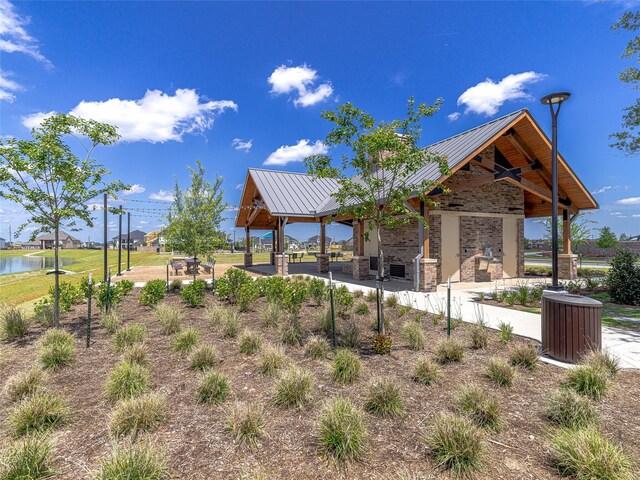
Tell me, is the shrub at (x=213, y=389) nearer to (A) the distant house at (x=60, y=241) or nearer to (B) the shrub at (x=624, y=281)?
(B) the shrub at (x=624, y=281)

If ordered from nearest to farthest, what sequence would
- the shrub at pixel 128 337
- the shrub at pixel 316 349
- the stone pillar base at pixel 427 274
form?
the shrub at pixel 316 349, the shrub at pixel 128 337, the stone pillar base at pixel 427 274

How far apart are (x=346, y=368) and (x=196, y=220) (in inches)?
364

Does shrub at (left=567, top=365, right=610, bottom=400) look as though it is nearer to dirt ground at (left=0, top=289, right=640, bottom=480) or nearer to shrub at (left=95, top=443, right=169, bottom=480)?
dirt ground at (left=0, top=289, right=640, bottom=480)

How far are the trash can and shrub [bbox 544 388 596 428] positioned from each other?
187 cm

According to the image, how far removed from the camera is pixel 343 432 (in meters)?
3.00

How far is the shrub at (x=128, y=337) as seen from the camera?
572 cm

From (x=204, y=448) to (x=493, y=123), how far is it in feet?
47.8

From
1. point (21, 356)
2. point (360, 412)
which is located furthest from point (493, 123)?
point (21, 356)

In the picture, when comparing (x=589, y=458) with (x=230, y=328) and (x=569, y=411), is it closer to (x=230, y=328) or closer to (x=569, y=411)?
(x=569, y=411)

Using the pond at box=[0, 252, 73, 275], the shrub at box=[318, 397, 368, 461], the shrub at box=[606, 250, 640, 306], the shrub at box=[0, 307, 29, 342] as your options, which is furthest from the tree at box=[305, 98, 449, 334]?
the pond at box=[0, 252, 73, 275]

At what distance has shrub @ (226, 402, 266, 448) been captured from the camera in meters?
3.11

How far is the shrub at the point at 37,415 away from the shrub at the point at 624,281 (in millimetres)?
13347

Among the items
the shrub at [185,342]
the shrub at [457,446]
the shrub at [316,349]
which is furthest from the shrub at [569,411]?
the shrub at [185,342]

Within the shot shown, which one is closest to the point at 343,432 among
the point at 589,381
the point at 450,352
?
the point at 450,352
